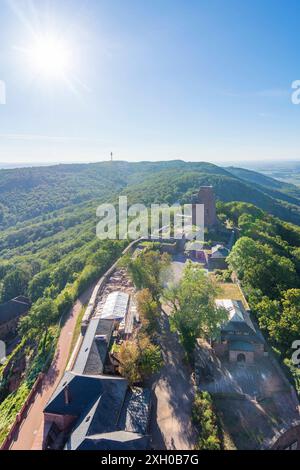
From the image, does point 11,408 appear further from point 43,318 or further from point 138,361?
point 138,361

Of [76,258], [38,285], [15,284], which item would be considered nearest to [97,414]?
[76,258]

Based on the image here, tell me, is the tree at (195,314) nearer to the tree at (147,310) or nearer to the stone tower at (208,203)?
the tree at (147,310)

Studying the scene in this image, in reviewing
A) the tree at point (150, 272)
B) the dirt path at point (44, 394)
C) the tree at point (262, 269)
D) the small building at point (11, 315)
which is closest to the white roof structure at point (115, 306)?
the tree at point (150, 272)

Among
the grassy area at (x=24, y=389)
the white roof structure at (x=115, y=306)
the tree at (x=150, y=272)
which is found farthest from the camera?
the tree at (x=150, y=272)

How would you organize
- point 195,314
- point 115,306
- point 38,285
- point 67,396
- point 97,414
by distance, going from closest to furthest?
1. point 97,414
2. point 67,396
3. point 195,314
4. point 115,306
5. point 38,285
